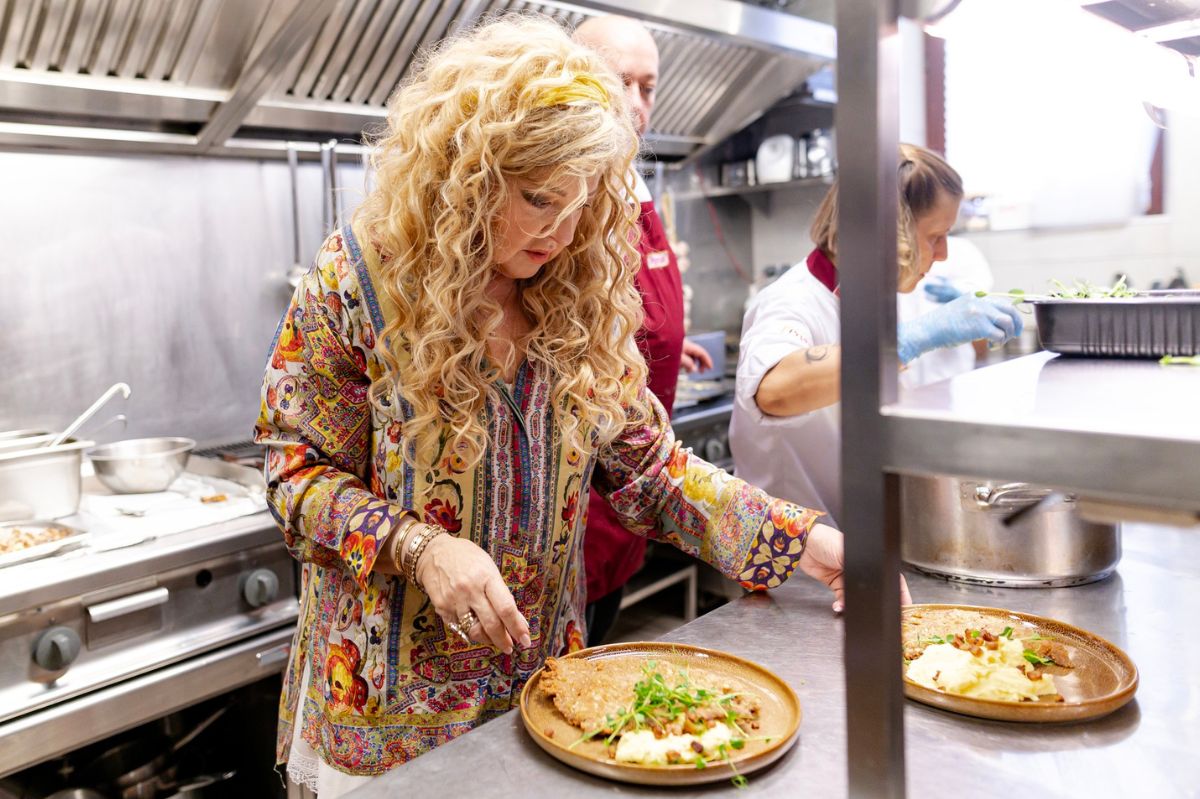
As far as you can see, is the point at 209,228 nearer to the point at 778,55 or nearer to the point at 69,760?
the point at 69,760

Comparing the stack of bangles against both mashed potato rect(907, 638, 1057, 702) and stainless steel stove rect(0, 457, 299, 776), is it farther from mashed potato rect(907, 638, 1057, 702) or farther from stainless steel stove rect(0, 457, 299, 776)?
stainless steel stove rect(0, 457, 299, 776)

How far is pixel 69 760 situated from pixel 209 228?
140 centimetres

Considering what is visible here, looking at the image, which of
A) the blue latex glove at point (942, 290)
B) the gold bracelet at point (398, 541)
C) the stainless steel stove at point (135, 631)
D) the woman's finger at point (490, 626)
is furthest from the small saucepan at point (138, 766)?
the blue latex glove at point (942, 290)

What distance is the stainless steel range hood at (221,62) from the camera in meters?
2.20

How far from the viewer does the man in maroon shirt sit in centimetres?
236

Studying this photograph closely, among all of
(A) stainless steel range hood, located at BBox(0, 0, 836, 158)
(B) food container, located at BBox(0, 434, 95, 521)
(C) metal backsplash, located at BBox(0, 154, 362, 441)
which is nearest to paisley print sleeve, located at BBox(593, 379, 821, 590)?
(B) food container, located at BBox(0, 434, 95, 521)

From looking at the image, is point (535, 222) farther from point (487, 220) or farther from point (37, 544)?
point (37, 544)

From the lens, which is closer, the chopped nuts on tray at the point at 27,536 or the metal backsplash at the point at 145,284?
the chopped nuts on tray at the point at 27,536

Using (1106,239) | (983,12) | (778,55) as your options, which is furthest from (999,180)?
(983,12)

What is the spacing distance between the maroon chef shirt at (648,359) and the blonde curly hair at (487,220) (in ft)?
2.70

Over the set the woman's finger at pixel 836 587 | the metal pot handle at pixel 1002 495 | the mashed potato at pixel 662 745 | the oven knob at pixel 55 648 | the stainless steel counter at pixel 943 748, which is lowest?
the oven knob at pixel 55 648

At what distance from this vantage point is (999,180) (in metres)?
3.96

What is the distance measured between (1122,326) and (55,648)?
1798mm

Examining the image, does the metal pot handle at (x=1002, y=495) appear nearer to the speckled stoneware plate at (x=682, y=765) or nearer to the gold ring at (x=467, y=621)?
the speckled stoneware plate at (x=682, y=765)
